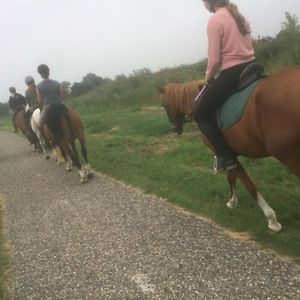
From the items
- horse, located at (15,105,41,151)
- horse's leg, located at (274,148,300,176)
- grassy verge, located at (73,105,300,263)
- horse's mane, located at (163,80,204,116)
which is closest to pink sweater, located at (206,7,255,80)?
horse's mane, located at (163,80,204,116)

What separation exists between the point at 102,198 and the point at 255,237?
3.95 meters

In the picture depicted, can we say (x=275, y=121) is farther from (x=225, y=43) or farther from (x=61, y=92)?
(x=61, y=92)

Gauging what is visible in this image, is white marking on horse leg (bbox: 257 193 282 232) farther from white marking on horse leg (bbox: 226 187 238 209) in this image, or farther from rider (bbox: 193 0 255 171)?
rider (bbox: 193 0 255 171)

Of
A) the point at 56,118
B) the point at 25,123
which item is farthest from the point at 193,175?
the point at 25,123

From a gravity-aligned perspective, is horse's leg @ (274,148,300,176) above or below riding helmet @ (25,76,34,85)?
below

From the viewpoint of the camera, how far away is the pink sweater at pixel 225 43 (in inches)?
210

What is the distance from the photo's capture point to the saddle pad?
207 inches

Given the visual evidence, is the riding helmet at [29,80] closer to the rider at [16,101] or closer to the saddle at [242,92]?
the rider at [16,101]

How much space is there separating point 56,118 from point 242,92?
6.16 meters

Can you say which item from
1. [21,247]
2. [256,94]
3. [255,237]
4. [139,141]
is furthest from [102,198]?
[139,141]

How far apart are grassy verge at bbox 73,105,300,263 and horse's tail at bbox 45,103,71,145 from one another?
1588 millimetres

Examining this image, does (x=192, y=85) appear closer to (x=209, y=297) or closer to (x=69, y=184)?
→ (x=209, y=297)

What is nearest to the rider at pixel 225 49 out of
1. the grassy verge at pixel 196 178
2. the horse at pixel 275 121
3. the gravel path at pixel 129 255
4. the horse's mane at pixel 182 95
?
the horse at pixel 275 121

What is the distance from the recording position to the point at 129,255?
5797mm
